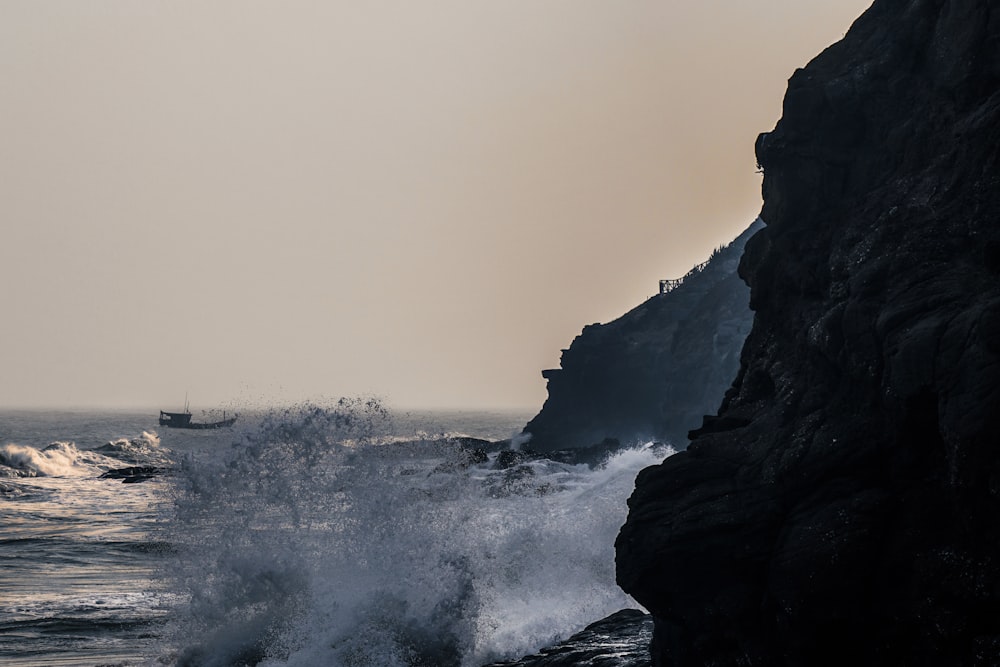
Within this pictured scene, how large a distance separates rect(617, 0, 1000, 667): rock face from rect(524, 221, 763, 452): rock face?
164 ft

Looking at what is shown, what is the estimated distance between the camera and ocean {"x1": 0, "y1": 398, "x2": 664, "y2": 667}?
18016 mm

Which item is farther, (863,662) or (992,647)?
(863,662)

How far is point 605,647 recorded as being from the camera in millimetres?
15234

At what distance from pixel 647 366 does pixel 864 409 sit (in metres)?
66.5

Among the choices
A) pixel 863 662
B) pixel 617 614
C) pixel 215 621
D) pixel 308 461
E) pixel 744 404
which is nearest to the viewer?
pixel 863 662

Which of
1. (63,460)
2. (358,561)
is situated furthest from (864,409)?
(63,460)

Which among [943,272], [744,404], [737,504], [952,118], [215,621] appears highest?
Answer: [952,118]

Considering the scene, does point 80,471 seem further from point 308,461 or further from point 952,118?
point 952,118

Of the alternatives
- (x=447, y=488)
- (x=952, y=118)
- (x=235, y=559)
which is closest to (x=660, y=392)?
(x=447, y=488)

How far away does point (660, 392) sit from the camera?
76000 millimetres

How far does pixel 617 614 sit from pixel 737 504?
7233 millimetres

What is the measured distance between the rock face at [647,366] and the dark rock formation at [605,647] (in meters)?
46.4

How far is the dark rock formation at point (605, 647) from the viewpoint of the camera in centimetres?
1434

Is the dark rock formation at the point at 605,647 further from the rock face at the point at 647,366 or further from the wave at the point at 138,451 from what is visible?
the wave at the point at 138,451
